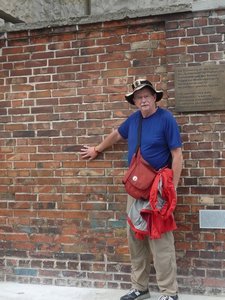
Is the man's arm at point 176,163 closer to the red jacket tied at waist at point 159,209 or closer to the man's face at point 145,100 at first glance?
the red jacket tied at waist at point 159,209

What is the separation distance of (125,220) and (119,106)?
43.3 inches

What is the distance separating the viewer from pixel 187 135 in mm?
4262

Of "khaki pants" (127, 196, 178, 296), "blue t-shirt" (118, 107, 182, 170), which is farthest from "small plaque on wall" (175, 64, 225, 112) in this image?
"khaki pants" (127, 196, 178, 296)

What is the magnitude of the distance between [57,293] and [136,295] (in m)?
0.80

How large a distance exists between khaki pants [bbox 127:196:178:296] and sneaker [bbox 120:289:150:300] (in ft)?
0.27

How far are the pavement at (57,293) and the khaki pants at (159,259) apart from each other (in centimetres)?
27

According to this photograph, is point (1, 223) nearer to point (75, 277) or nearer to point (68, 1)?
point (75, 277)

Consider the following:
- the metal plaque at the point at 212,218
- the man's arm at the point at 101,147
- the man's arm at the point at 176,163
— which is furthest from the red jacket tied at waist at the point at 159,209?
the man's arm at the point at 101,147

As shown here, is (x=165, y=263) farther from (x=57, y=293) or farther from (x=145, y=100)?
(x=145, y=100)

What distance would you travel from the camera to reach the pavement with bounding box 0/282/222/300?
4.26 m

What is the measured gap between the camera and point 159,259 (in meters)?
3.94

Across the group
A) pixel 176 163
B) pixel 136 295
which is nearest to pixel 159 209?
pixel 176 163

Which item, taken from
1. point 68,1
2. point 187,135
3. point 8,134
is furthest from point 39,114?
point 68,1

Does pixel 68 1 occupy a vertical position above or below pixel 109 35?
above
